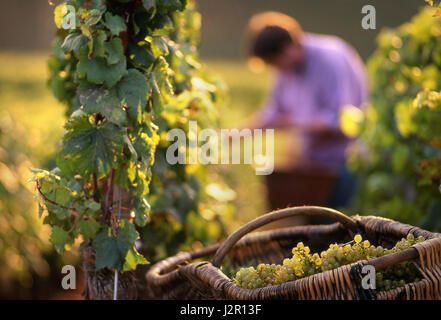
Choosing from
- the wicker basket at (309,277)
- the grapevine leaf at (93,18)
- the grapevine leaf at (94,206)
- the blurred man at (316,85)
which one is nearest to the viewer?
the wicker basket at (309,277)

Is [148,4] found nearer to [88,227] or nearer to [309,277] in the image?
[88,227]

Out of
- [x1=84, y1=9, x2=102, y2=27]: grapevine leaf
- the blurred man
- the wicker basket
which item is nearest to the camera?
the wicker basket

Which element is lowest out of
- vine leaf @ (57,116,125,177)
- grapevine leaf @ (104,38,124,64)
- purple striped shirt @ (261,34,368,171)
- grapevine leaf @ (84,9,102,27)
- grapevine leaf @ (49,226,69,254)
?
grapevine leaf @ (49,226,69,254)

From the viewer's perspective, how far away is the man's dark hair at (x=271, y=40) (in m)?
3.82

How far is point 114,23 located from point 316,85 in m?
2.76

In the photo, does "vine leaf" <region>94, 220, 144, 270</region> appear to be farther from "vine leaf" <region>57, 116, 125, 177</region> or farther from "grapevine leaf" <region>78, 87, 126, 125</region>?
"grapevine leaf" <region>78, 87, 126, 125</region>

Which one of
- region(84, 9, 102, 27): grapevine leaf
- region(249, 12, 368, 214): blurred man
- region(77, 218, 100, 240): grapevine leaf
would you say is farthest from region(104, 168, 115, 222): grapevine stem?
region(249, 12, 368, 214): blurred man

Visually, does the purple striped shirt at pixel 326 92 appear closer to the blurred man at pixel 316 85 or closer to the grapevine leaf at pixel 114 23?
the blurred man at pixel 316 85

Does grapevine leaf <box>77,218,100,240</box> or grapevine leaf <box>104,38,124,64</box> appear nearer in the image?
grapevine leaf <box>104,38,124,64</box>

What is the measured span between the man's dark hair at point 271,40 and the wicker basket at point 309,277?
2.42m

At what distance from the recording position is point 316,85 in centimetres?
388

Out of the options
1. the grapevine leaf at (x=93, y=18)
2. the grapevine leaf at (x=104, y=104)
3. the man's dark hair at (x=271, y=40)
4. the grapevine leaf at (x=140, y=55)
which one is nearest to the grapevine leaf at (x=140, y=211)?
the grapevine leaf at (x=104, y=104)

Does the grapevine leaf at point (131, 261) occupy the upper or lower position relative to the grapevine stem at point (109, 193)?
lower

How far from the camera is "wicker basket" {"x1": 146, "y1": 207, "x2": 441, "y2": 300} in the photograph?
111cm
